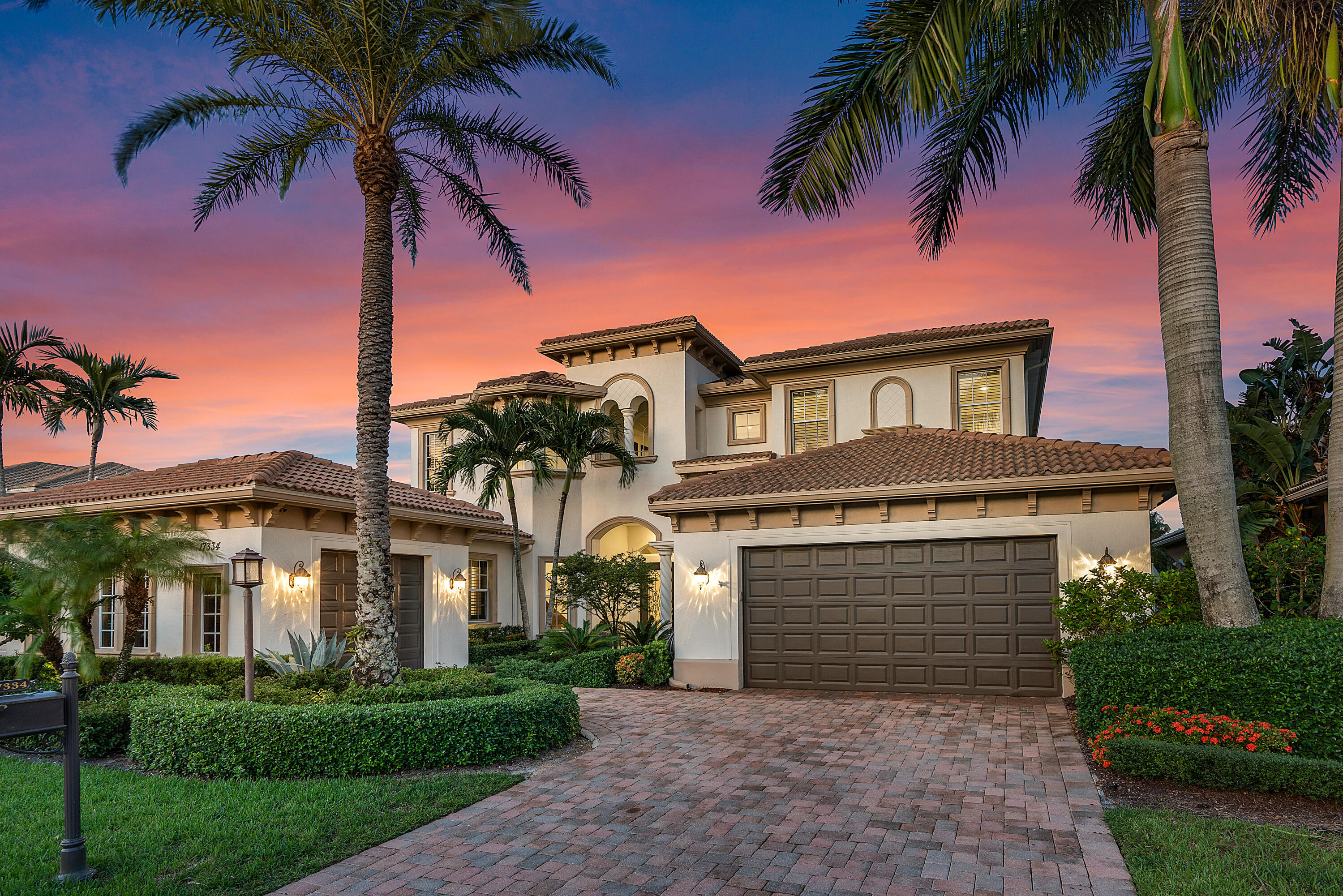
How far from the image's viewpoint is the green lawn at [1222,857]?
4418 mm

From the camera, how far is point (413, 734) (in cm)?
750

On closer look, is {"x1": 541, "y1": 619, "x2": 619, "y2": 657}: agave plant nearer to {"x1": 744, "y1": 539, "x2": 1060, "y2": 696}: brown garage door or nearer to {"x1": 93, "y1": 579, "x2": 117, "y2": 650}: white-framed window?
{"x1": 744, "y1": 539, "x2": 1060, "y2": 696}: brown garage door

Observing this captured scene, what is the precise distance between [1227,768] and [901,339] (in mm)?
14536

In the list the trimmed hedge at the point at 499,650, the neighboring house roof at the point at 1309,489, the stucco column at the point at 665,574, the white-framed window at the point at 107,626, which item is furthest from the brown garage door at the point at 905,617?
the white-framed window at the point at 107,626

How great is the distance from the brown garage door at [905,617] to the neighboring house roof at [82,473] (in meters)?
29.0

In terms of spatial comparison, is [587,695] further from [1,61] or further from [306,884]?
[1,61]

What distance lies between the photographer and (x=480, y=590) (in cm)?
2014

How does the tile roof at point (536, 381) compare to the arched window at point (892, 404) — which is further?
the tile roof at point (536, 381)

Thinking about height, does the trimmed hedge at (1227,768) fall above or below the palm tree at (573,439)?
below

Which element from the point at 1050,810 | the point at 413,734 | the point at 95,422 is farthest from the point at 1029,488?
the point at 95,422

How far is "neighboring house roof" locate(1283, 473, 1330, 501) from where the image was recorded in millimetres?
10766

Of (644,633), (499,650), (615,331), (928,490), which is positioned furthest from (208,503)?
(615,331)

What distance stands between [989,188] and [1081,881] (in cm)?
898

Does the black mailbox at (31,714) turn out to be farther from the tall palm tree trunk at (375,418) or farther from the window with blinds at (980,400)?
the window with blinds at (980,400)
